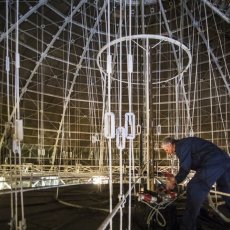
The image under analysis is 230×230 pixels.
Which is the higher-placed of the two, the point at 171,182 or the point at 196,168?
the point at 196,168

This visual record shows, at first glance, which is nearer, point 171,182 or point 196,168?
point 196,168

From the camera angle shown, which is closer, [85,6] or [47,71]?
[85,6]

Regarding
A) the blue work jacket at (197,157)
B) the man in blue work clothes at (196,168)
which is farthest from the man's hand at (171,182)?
the blue work jacket at (197,157)

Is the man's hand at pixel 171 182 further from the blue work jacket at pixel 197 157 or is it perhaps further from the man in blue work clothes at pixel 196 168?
the blue work jacket at pixel 197 157

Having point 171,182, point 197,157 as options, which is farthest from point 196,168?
point 171,182

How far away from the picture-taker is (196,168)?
18.8ft

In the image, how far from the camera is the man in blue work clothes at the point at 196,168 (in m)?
5.36

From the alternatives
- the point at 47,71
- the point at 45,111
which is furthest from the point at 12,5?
the point at 45,111

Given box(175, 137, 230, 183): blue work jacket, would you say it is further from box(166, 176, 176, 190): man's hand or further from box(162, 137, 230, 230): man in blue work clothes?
box(166, 176, 176, 190): man's hand

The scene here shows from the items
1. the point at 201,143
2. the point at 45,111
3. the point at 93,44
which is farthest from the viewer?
the point at 45,111

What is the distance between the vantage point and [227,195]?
5.75m

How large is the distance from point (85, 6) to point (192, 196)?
851 inches

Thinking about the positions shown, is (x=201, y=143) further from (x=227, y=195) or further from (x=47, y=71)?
(x=47, y=71)

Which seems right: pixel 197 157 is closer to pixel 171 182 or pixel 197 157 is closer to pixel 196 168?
pixel 196 168
